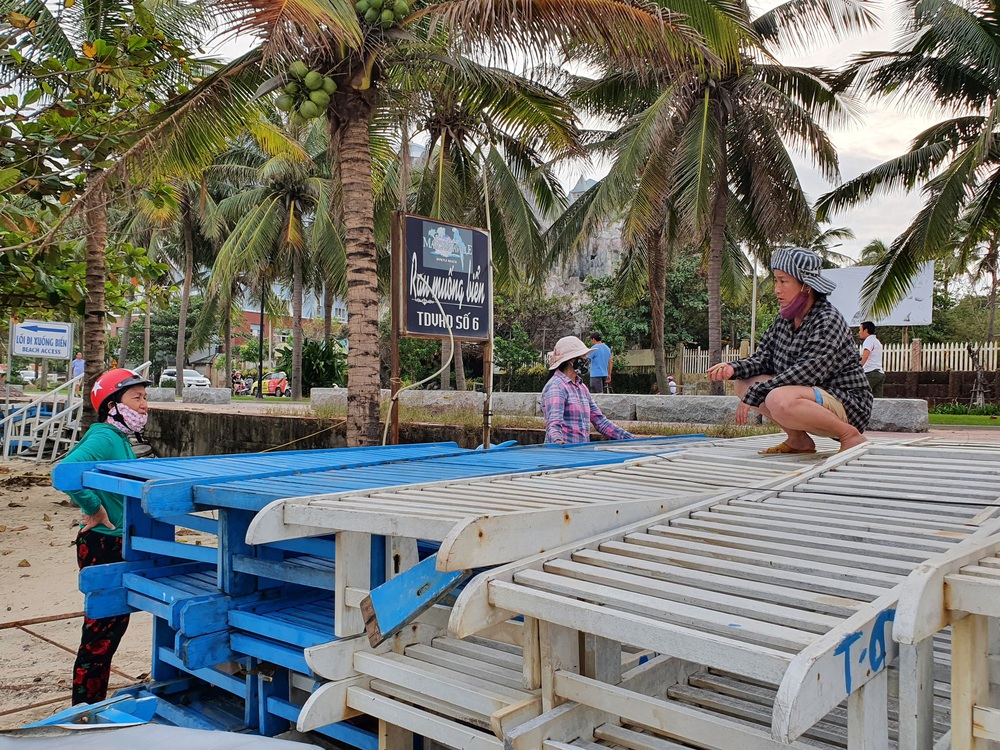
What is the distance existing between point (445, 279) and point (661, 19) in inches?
126

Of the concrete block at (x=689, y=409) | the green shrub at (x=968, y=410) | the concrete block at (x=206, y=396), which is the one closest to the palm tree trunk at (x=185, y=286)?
the concrete block at (x=206, y=396)

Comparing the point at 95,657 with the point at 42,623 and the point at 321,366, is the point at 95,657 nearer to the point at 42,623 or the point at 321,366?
the point at 42,623

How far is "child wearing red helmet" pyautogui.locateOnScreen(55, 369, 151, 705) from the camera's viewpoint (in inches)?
144

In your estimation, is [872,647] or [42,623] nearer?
[872,647]

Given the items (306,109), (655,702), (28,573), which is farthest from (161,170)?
(655,702)

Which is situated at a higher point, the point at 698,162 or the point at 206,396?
the point at 698,162

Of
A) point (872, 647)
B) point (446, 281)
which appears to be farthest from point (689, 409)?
point (872, 647)

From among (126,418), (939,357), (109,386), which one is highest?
(939,357)

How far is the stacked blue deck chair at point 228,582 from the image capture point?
2850mm

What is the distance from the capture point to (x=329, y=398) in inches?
584

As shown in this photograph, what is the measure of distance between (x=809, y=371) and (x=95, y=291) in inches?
347

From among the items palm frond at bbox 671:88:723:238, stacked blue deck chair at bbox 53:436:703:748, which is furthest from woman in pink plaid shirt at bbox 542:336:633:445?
palm frond at bbox 671:88:723:238

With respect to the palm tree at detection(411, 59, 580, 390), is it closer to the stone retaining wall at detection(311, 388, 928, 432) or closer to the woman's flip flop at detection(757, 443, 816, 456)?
the stone retaining wall at detection(311, 388, 928, 432)

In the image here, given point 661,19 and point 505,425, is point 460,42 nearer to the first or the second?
point 661,19
